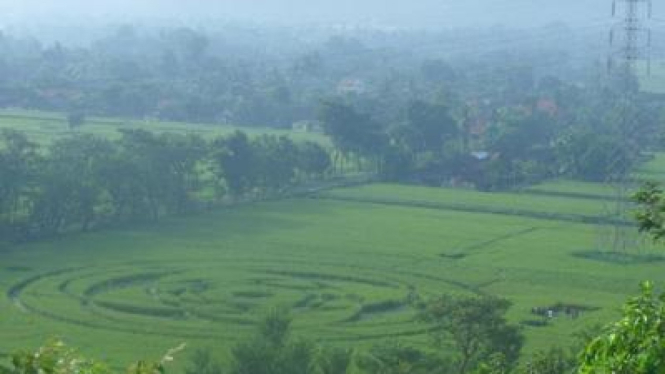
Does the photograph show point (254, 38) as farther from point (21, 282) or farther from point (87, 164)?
point (21, 282)

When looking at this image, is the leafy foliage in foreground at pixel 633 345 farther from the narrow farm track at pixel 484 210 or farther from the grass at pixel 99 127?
the grass at pixel 99 127

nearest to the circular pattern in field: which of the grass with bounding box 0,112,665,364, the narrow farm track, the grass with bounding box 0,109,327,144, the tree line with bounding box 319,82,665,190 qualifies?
the grass with bounding box 0,112,665,364

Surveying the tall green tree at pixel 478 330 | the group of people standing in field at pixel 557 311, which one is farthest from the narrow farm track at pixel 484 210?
the tall green tree at pixel 478 330

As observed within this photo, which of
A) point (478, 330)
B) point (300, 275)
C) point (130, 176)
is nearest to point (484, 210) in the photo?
point (130, 176)

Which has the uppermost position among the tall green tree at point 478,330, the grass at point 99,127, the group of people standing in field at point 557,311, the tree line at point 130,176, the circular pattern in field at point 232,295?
the grass at point 99,127

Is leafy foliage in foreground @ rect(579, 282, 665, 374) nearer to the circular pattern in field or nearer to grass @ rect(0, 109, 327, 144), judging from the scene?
the circular pattern in field

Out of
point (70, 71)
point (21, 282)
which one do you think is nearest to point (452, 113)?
point (70, 71)
